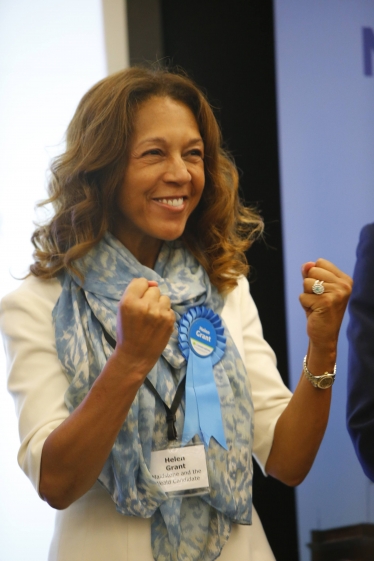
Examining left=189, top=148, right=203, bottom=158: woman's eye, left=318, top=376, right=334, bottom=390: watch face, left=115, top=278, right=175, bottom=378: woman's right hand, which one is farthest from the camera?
left=189, top=148, right=203, bottom=158: woman's eye

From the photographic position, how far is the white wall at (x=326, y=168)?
2471mm

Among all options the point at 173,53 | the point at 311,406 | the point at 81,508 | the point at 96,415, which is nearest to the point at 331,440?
the point at 311,406

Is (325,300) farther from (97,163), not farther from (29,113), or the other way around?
(29,113)

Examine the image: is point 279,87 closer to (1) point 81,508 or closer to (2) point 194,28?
(2) point 194,28

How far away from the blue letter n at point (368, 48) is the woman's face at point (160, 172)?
1037 millimetres

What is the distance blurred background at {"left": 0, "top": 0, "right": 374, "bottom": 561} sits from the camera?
242cm

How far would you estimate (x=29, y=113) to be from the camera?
8.02 ft

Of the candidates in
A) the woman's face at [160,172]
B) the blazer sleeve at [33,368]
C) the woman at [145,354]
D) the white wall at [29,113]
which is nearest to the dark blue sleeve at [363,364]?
the woman at [145,354]

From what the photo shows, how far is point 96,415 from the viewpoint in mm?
1366

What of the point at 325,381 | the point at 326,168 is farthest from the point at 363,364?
the point at 326,168

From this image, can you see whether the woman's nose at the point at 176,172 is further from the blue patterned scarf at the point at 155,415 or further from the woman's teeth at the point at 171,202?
the blue patterned scarf at the point at 155,415

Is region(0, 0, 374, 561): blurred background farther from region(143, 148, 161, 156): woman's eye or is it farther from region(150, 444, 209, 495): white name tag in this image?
region(150, 444, 209, 495): white name tag

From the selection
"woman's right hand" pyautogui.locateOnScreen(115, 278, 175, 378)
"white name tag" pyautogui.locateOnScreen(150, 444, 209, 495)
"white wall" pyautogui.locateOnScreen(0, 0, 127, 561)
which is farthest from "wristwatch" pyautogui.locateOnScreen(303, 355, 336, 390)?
"white wall" pyautogui.locateOnScreen(0, 0, 127, 561)

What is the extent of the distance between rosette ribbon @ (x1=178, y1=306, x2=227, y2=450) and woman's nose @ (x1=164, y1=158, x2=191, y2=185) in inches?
13.3
